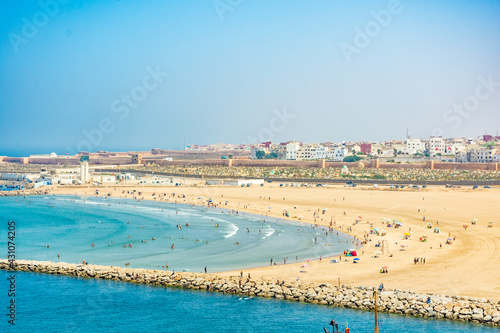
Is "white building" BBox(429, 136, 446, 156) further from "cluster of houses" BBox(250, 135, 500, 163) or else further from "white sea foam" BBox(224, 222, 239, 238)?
"white sea foam" BBox(224, 222, 239, 238)

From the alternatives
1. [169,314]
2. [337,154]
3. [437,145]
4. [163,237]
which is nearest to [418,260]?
[169,314]

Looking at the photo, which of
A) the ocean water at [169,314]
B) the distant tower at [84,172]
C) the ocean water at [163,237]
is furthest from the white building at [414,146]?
the ocean water at [169,314]

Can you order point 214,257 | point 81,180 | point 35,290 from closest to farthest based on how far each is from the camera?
point 35,290
point 214,257
point 81,180

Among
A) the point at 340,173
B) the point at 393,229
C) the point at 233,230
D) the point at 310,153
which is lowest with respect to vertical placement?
the point at 233,230

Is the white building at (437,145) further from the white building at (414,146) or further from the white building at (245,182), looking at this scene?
the white building at (245,182)

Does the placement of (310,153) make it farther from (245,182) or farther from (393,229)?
(393,229)

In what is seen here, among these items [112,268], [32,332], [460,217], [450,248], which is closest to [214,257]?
[112,268]

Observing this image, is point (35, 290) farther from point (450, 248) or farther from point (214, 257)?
point (450, 248)
